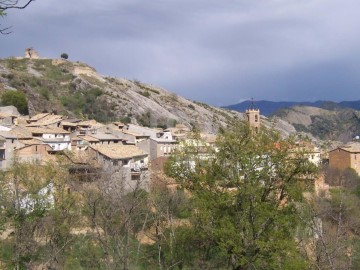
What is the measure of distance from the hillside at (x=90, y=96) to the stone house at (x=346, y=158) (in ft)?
60.1

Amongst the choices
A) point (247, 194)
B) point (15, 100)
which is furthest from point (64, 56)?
point (247, 194)

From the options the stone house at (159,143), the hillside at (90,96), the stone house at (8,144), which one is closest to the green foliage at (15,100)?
the hillside at (90,96)

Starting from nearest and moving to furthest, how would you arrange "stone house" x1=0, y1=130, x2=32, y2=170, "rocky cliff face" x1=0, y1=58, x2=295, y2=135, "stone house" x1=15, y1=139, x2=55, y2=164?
1. "stone house" x1=0, y1=130, x2=32, y2=170
2. "stone house" x1=15, y1=139, x2=55, y2=164
3. "rocky cliff face" x1=0, y1=58, x2=295, y2=135

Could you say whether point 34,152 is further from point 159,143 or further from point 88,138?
point 159,143

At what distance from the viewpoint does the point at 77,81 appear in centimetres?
10625

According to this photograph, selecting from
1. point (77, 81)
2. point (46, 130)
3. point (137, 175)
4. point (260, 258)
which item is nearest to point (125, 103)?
point (77, 81)

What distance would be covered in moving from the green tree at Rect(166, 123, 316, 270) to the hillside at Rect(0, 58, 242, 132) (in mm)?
55710

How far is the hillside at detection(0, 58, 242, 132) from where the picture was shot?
90.3 metres

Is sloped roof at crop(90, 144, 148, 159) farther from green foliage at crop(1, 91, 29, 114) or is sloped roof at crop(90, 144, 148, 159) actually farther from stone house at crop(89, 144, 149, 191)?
green foliage at crop(1, 91, 29, 114)

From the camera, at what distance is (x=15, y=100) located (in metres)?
76.2

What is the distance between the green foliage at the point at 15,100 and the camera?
76.0 meters

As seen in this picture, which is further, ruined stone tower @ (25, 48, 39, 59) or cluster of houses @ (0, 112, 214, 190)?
ruined stone tower @ (25, 48, 39, 59)

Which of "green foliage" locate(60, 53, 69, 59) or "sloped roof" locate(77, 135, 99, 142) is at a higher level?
"green foliage" locate(60, 53, 69, 59)

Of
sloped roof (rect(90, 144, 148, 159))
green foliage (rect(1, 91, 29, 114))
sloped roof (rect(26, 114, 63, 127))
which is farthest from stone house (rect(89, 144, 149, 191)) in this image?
green foliage (rect(1, 91, 29, 114))
